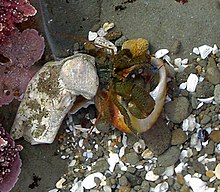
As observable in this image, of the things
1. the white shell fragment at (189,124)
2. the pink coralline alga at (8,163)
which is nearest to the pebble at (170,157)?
the white shell fragment at (189,124)

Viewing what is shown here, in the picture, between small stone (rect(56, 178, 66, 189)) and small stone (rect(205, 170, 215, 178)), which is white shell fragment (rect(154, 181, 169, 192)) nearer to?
small stone (rect(205, 170, 215, 178))

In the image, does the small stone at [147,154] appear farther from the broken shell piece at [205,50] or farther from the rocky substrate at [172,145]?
the broken shell piece at [205,50]

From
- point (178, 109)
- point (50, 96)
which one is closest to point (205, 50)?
Result: point (178, 109)

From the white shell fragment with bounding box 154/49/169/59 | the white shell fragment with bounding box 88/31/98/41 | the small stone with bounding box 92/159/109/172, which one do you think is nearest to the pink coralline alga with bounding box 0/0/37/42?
the white shell fragment with bounding box 88/31/98/41

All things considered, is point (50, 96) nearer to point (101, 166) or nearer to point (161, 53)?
point (101, 166)

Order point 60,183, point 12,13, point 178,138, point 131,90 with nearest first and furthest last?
point 12,13 → point 131,90 → point 178,138 → point 60,183

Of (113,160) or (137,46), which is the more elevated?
(137,46)

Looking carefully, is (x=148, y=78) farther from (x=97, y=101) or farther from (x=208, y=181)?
(x=208, y=181)
